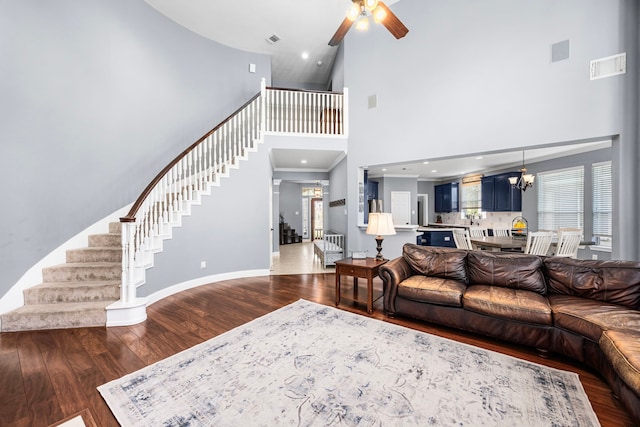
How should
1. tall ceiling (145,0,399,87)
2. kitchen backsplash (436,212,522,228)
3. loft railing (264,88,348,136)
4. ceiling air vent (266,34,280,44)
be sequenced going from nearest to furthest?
1. tall ceiling (145,0,399,87)
2. loft railing (264,88,348,136)
3. ceiling air vent (266,34,280,44)
4. kitchen backsplash (436,212,522,228)

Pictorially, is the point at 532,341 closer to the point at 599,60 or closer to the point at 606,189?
the point at 599,60

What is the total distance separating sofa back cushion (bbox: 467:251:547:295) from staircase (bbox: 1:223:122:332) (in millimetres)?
4415

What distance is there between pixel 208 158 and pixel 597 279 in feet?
20.2

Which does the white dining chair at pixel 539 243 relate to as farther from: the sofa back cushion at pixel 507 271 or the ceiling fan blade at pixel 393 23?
the ceiling fan blade at pixel 393 23

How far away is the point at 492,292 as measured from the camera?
8.79 feet

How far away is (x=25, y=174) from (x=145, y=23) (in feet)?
11.5

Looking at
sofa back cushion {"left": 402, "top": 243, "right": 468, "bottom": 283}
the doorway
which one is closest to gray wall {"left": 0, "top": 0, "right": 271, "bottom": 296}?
sofa back cushion {"left": 402, "top": 243, "right": 468, "bottom": 283}

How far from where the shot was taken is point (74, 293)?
3.06 meters

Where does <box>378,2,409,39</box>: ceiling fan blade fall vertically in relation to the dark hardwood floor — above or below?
above

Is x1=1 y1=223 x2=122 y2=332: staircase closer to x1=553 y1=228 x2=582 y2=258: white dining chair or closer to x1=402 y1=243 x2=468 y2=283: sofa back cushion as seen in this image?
x1=402 y1=243 x2=468 y2=283: sofa back cushion

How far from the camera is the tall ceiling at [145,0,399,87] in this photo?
4883mm

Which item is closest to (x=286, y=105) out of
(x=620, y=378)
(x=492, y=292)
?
(x=492, y=292)

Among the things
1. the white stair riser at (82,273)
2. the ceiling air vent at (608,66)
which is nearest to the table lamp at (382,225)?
the ceiling air vent at (608,66)

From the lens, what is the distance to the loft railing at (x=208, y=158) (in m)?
3.22
